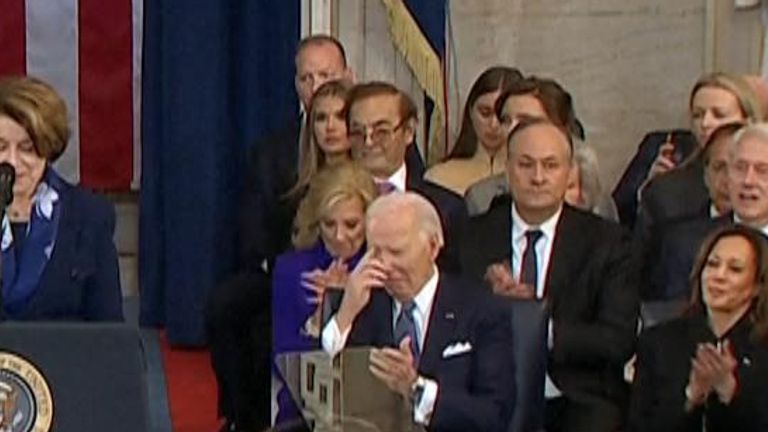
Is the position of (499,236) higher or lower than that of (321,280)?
higher

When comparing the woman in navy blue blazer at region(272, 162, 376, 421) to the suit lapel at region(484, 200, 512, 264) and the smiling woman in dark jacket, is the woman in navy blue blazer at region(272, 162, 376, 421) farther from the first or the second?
the smiling woman in dark jacket

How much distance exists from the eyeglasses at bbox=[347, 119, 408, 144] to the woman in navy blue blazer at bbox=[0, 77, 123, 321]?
1166 millimetres

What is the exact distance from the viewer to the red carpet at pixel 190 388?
693 centimetres

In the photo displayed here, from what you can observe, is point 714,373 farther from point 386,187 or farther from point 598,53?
point 598,53

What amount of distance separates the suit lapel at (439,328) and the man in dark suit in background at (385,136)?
1125 mm

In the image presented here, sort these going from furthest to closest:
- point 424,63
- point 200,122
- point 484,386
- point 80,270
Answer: point 200,122
point 424,63
point 80,270
point 484,386

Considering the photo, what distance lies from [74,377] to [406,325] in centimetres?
119

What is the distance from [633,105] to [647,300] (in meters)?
2.43

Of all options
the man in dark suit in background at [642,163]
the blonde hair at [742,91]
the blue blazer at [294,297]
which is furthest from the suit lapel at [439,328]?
the man in dark suit in background at [642,163]

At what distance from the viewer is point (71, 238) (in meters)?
4.57

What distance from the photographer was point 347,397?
3789 millimetres

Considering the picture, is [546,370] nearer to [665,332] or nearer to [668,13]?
[665,332]

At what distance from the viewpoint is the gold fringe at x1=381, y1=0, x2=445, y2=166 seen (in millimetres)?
7031

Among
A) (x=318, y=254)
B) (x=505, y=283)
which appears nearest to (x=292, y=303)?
(x=318, y=254)
